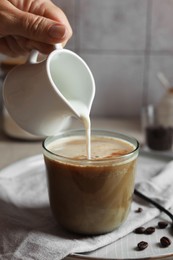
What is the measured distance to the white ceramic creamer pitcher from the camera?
0.76 m

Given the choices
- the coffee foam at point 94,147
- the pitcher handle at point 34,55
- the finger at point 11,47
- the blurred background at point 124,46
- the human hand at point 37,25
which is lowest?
the blurred background at point 124,46

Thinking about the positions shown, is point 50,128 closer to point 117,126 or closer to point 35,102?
point 35,102

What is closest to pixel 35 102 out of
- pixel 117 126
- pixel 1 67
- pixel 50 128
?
pixel 50 128

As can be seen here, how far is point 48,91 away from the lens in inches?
29.6

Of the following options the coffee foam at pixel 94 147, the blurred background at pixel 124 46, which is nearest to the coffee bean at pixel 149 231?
the coffee foam at pixel 94 147

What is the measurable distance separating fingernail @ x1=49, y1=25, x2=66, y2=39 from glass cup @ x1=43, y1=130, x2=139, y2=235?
18cm

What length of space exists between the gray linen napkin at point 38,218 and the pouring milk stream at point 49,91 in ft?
0.49

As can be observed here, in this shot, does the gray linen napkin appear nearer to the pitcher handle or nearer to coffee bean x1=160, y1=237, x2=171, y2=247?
coffee bean x1=160, y1=237, x2=171, y2=247

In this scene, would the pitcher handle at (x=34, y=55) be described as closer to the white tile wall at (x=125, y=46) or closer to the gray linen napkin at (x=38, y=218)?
the gray linen napkin at (x=38, y=218)

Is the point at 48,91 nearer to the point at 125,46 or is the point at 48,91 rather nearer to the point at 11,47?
the point at 11,47

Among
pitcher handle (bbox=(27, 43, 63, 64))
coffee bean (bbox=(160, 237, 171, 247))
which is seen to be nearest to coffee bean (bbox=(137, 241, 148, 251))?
coffee bean (bbox=(160, 237, 171, 247))

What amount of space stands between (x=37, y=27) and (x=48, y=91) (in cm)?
13

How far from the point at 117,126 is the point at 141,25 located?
315 millimetres

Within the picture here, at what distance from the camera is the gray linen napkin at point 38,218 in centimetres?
75
